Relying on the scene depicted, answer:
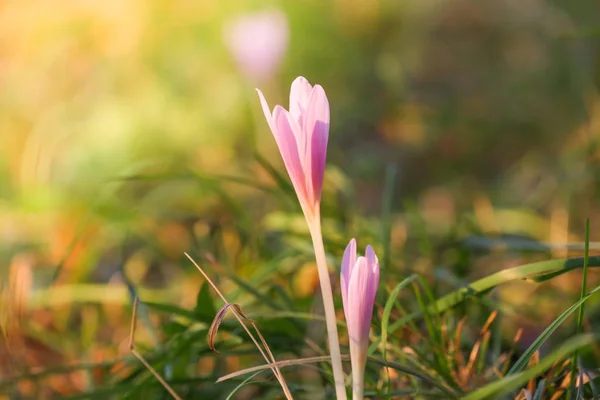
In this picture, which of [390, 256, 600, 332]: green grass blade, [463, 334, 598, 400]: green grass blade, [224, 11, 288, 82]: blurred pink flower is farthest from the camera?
[224, 11, 288, 82]: blurred pink flower

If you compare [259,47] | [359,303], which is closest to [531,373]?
[359,303]

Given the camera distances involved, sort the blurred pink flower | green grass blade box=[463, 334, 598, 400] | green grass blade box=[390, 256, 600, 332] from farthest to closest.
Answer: the blurred pink flower, green grass blade box=[390, 256, 600, 332], green grass blade box=[463, 334, 598, 400]

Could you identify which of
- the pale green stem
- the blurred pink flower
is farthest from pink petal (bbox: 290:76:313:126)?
the blurred pink flower

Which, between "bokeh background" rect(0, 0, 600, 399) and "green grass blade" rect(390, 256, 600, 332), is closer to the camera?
"green grass blade" rect(390, 256, 600, 332)

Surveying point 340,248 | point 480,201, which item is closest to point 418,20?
point 480,201

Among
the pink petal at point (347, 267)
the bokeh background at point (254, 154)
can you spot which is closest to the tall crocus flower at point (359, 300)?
the pink petal at point (347, 267)

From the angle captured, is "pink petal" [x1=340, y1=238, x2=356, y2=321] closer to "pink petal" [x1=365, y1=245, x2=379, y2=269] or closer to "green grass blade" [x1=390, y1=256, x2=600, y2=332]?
"pink petal" [x1=365, y1=245, x2=379, y2=269]

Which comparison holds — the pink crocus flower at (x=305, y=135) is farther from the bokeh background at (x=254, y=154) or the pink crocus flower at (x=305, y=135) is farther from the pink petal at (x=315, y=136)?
the bokeh background at (x=254, y=154)
